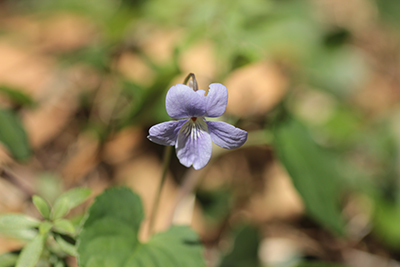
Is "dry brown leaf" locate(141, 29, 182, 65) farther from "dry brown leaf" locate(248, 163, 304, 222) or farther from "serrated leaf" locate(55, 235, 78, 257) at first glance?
"serrated leaf" locate(55, 235, 78, 257)

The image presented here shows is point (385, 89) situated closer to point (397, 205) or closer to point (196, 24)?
point (397, 205)

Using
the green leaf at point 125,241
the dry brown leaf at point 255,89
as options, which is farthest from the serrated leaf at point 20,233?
the dry brown leaf at point 255,89

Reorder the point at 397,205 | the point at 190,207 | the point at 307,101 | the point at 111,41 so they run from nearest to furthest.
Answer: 1. the point at 190,207
2. the point at 397,205
3. the point at 111,41
4. the point at 307,101

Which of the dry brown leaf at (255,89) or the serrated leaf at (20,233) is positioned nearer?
the serrated leaf at (20,233)

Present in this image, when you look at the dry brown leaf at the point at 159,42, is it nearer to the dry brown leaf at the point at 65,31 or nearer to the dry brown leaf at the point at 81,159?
the dry brown leaf at the point at 65,31

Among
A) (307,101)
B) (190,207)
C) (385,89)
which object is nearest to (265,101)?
(307,101)

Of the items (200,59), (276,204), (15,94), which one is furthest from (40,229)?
(200,59)
